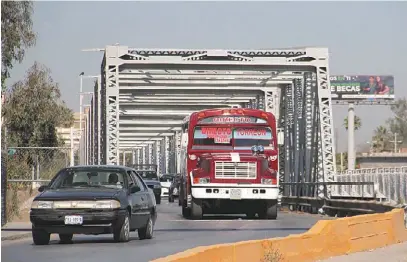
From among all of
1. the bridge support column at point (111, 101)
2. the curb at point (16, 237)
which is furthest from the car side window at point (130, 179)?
the bridge support column at point (111, 101)

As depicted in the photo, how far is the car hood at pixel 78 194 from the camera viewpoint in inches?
653

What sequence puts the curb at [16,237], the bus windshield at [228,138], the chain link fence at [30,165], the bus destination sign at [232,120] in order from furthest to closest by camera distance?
the chain link fence at [30,165], the bus destination sign at [232,120], the bus windshield at [228,138], the curb at [16,237]

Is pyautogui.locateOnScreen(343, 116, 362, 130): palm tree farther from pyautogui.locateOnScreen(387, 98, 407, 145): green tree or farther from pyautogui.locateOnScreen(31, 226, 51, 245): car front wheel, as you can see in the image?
pyautogui.locateOnScreen(31, 226, 51, 245): car front wheel

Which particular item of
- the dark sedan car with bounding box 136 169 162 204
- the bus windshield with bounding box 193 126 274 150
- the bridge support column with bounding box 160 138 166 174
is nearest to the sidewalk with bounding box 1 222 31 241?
the bus windshield with bounding box 193 126 274 150

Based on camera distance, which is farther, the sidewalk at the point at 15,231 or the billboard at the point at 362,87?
the billboard at the point at 362,87

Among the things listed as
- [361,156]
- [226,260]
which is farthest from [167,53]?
[361,156]

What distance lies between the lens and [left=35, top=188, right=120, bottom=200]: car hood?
16.6 m

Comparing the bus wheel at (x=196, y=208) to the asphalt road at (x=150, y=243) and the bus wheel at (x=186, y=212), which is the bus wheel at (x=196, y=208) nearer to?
the bus wheel at (x=186, y=212)

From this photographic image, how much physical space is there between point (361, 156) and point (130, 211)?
3621 inches

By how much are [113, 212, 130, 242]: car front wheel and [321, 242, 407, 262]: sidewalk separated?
158 inches

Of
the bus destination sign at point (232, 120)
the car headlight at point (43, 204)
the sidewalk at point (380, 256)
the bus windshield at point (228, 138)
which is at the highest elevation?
the bus destination sign at point (232, 120)

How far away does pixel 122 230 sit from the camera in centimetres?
1709

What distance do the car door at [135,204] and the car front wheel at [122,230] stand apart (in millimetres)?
285

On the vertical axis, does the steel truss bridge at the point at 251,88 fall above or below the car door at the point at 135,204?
above
